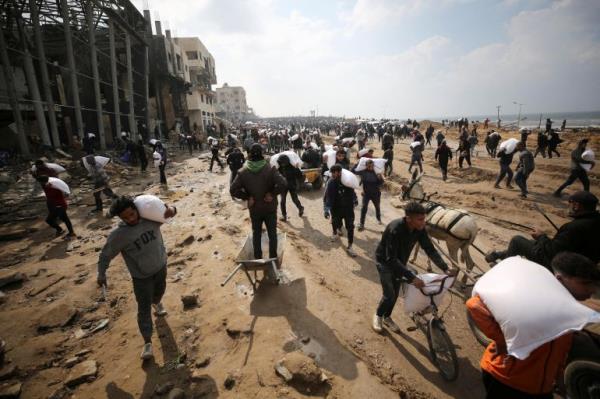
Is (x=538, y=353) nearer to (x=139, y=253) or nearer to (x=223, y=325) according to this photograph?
(x=223, y=325)

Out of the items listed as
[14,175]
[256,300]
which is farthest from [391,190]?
[14,175]

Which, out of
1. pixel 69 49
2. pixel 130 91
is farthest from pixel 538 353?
pixel 130 91

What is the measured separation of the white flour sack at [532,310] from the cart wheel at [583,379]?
3.72ft

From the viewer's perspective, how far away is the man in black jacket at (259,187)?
4559mm

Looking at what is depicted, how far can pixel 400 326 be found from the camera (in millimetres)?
4172

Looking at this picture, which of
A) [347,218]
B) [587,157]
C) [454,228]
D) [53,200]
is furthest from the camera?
[587,157]

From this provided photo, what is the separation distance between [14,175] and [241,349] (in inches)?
523

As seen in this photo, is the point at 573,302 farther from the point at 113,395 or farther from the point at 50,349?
the point at 50,349

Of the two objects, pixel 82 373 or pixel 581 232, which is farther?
pixel 82 373

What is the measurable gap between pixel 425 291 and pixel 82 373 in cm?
413

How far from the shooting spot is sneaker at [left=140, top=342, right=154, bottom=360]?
3.52m

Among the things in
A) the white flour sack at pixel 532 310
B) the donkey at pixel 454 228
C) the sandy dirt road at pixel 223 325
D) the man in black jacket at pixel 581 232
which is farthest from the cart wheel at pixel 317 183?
the white flour sack at pixel 532 310

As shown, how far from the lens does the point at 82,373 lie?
11.4ft

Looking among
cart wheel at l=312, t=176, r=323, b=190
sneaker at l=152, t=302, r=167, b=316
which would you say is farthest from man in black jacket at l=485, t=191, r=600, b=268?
cart wheel at l=312, t=176, r=323, b=190
